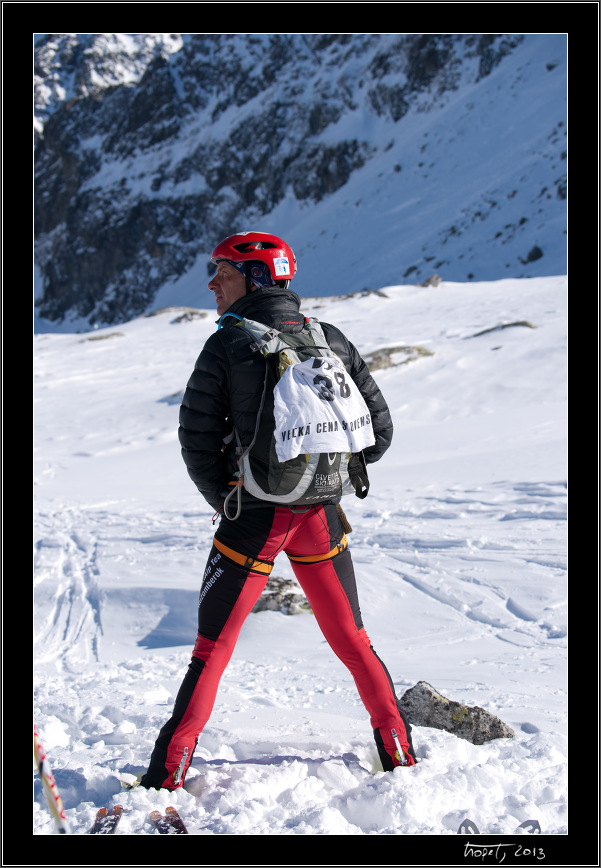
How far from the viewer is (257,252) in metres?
2.48

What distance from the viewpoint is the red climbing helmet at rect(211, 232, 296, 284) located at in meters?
2.48

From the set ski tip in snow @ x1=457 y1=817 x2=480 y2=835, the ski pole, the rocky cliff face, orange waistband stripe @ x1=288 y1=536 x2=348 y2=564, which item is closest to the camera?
the ski pole

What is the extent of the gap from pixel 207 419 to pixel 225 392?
0.35 feet

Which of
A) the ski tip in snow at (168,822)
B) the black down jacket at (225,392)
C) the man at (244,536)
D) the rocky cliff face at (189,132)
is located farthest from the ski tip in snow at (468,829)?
the rocky cliff face at (189,132)

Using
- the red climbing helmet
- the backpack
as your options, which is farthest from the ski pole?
the red climbing helmet

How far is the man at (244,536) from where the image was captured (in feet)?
7.57

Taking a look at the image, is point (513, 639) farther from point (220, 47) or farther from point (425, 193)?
point (220, 47)

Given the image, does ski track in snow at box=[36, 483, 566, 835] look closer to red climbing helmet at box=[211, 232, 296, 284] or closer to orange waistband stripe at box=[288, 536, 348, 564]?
orange waistband stripe at box=[288, 536, 348, 564]

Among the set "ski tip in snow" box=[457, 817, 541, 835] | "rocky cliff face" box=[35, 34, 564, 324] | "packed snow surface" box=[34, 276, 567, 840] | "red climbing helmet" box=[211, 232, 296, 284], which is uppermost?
"rocky cliff face" box=[35, 34, 564, 324]

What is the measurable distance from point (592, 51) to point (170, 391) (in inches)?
471

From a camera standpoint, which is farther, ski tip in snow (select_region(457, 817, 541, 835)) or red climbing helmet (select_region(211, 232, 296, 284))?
red climbing helmet (select_region(211, 232, 296, 284))

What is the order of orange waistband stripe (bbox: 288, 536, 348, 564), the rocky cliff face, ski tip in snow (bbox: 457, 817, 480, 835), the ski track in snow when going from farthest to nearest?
the rocky cliff face, orange waistband stripe (bbox: 288, 536, 348, 564), the ski track in snow, ski tip in snow (bbox: 457, 817, 480, 835)

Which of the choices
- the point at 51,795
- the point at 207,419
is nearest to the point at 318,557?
the point at 207,419

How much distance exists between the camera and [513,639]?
3.92 m
